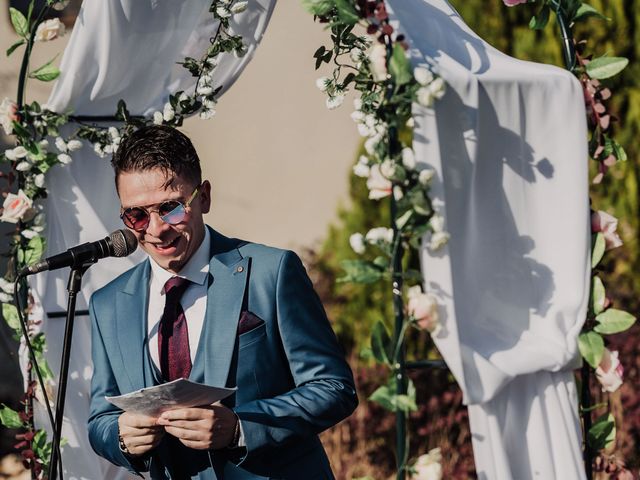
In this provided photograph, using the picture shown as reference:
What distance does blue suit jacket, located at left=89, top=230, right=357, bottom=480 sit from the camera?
126 inches

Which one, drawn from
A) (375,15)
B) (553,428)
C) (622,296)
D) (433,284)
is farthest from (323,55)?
(622,296)

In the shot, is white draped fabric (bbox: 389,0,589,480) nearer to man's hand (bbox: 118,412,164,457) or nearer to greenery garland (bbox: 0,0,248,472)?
man's hand (bbox: 118,412,164,457)

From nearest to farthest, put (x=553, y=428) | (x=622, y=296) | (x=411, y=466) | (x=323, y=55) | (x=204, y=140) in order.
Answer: (x=411, y=466) → (x=553, y=428) → (x=323, y=55) → (x=622, y=296) → (x=204, y=140)

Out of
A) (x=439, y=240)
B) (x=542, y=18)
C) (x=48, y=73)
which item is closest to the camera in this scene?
(x=439, y=240)

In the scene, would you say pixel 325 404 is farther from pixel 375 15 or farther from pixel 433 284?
pixel 375 15

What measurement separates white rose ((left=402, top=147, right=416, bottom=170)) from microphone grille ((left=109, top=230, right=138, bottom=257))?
2.77ft

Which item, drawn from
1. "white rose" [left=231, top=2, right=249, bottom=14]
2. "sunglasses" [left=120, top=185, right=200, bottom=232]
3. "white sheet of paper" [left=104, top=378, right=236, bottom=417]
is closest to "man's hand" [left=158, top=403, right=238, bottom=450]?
"white sheet of paper" [left=104, top=378, right=236, bottom=417]

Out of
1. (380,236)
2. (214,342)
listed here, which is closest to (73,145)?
(214,342)

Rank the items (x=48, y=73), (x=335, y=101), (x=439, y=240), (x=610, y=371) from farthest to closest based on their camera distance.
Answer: (x=48, y=73), (x=335, y=101), (x=610, y=371), (x=439, y=240)

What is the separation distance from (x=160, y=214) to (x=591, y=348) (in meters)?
1.31

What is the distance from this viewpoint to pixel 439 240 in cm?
294

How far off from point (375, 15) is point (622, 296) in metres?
4.22

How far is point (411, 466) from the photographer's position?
9.86 feet

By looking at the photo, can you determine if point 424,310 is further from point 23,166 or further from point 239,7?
point 23,166
